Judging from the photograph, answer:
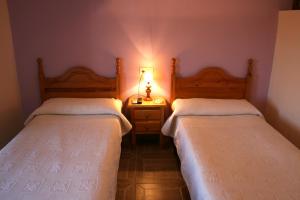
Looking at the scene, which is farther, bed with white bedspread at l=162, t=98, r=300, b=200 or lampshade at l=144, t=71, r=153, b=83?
lampshade at l=144, t=71, r=153, b=83

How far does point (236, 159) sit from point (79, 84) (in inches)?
75.5

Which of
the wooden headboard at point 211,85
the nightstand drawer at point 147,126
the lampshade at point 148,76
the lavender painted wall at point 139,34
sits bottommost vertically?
the nightstand drawer at point 147,126

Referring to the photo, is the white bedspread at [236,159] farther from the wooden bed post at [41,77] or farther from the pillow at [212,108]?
the wooden bed post at [41,77]

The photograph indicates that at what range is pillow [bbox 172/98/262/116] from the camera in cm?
264

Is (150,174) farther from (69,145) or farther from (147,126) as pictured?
(69,145)

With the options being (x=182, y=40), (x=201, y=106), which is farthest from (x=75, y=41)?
(x=201, y=106)

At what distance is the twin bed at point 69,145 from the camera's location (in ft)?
5.02

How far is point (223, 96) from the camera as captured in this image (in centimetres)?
304

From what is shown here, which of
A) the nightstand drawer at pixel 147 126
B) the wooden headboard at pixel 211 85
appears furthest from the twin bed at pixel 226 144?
the nightstand drawer at pixel 147 126

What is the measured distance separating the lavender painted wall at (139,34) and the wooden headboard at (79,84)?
8 cm

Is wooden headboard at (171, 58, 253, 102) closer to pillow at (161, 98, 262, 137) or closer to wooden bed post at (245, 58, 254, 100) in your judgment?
wooden bed post at (245, 58, 254, 100)

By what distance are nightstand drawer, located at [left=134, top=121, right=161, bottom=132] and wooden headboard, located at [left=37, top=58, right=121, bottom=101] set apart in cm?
44

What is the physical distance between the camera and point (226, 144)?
2.07 meters

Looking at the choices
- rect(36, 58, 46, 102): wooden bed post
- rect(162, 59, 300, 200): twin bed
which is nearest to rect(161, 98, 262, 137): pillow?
rect(162, 59, 300, 200): twin bed
